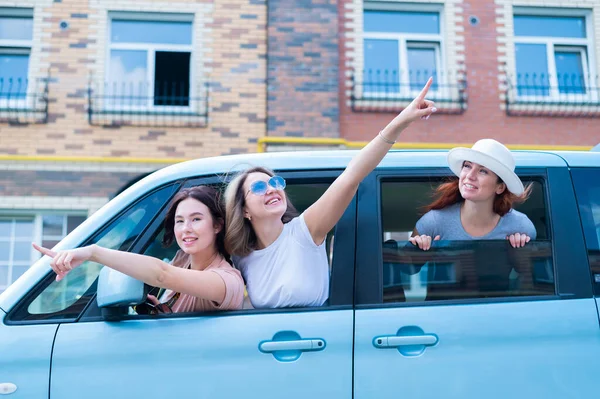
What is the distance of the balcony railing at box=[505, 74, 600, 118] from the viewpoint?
373 inches

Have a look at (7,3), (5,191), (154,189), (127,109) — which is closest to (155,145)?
(127,109)

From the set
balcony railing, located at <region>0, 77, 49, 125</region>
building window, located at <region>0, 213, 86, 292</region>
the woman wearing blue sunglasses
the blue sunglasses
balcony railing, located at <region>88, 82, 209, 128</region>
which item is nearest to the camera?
the woman wearing blue sunglasses

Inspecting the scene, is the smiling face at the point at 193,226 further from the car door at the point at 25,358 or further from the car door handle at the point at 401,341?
the car door handle at the point at 401,341

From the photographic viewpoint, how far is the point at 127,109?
8844 mm

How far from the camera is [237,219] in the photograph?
7.74ft

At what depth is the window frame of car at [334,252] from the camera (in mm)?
2215

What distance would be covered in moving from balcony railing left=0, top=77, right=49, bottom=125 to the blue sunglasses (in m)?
7.49

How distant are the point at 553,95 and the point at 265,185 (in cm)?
879

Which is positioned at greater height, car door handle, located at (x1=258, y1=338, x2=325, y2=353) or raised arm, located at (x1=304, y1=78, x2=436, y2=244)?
raised arm, located at (x1=304, y1=78, x2=436, y2=244)

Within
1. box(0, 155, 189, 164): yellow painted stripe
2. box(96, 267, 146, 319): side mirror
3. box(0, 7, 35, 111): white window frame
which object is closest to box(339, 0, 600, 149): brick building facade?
box(0, 155, 189, 164): yellow painted stripe

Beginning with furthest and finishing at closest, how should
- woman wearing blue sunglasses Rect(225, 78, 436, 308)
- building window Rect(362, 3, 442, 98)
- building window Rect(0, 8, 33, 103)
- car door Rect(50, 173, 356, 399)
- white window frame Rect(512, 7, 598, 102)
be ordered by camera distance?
white window frame Rect(512, 7, 598, 102) → building window Rect(362, 3, 442, 98) → building window Rect(0, 8, 33, 103) → woman wearing blue sunglasses Rect(225, 78, 436, 308) → car door Rect(50, 173, 356, 399)

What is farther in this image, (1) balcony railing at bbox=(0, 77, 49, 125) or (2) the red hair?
(1) balcony railing at bbox=(0, 77, 49, 125)

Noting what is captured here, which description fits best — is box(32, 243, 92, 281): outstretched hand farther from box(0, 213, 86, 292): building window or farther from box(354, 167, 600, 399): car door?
box(0, 213, 86, 292): building window

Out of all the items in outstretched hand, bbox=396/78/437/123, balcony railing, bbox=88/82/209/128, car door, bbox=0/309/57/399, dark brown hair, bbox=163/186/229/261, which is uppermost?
balcony railing, bbox=88/82/209/128
